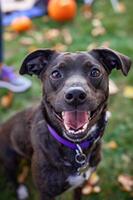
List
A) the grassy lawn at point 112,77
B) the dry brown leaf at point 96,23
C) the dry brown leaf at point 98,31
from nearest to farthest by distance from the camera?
the grassy lawn at point 112,77 < the dry brown leaf at point 98,31 < the dry brown leaf at point 96,23

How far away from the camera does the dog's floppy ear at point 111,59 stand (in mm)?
2896

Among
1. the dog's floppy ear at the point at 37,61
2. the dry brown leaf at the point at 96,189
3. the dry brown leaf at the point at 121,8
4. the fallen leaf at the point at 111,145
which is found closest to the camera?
the dog's floppy ear at the point at 37,61

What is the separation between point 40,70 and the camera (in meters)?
3.07

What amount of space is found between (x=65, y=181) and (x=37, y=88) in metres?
2.01

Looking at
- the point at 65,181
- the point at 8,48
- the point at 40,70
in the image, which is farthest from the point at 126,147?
the point at 8,48

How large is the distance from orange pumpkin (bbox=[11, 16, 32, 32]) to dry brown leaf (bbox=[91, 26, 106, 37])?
0.86 metres

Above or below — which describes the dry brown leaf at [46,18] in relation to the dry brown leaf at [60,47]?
above

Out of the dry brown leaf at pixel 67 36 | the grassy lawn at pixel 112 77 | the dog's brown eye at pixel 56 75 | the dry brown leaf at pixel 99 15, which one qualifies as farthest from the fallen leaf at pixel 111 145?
the dry brown leaf at pixel 99 15

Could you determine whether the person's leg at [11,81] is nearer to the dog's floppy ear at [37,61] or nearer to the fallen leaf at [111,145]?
→ the fallen leaf at [111,145]

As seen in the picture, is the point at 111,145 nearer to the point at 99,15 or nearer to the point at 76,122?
the point at 76,122

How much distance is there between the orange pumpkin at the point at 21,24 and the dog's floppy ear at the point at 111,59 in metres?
3.00

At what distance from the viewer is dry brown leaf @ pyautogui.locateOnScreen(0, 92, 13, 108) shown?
474cm

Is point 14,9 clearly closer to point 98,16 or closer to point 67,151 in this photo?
point 98,16

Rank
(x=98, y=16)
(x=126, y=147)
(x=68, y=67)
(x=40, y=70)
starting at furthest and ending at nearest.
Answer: (x=98, y=16) < (x=126, y=147) < (x=40, y=70) < (x=68, y=67)
